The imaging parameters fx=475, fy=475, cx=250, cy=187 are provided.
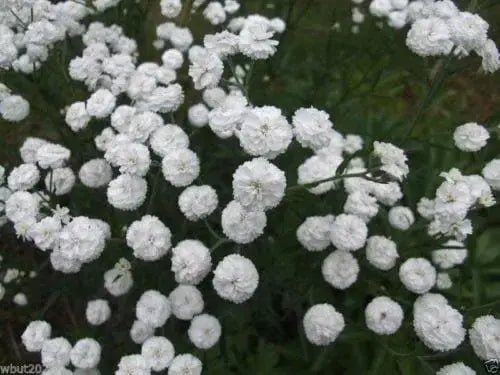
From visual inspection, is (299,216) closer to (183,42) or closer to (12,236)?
(183,42)

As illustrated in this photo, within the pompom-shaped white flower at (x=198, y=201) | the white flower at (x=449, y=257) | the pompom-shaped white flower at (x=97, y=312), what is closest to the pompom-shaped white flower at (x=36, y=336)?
the pompom-shaped white flower at (x=97, y=312)

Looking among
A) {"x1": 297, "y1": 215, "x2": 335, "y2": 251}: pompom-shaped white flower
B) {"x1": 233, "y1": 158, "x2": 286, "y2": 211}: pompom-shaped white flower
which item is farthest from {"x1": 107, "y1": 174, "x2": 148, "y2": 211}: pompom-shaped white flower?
{"x1": 297, "y1": 215, "x2": 335, "y2": 251}: pompom-shaped white flower

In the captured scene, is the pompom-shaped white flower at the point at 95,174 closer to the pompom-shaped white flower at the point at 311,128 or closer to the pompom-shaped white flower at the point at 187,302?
the pompom-shaped white flower at the point at 187,302

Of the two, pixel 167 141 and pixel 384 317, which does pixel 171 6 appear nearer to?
pixel 167 141

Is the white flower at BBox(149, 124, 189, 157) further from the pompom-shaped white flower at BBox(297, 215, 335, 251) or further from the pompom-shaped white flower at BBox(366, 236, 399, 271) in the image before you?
the pompom-shaped white flower at BBox(366, 236, 399, 271)

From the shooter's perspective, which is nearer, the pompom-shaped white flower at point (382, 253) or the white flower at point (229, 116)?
the white flower at point (229, 116)

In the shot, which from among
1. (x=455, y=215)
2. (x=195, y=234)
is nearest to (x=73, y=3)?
(x=195, y=234)
